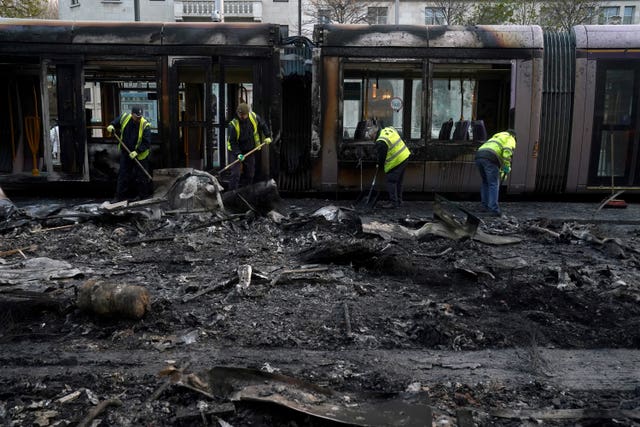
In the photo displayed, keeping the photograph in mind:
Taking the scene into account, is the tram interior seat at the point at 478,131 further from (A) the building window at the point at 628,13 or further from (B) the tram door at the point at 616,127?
(A) the building window at the point at 628,13

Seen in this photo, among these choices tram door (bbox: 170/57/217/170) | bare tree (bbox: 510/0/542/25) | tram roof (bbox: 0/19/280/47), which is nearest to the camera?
tram roof (bbox: 0/19/280/47)

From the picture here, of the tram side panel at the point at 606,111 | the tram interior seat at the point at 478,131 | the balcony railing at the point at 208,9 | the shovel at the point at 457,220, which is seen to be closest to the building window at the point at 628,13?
the balcony railing at the point at 208,9

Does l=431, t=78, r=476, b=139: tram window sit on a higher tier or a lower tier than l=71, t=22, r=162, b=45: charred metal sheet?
lower

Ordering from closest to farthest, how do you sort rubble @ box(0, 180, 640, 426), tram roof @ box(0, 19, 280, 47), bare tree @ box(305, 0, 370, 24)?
rubble @ box(0, 180, 640, 426)
tram roof @ box(0, 19, 280, 47)
bare tree @ box(305, 0, 370, 24)

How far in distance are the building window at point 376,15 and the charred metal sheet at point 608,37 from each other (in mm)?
22027

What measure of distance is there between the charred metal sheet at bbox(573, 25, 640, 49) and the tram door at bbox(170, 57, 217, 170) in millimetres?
6585

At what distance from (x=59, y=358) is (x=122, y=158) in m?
6.90

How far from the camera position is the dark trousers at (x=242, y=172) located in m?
11.0

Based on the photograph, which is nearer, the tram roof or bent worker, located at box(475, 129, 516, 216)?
bent worker, located at box(475, 129, 516, 216)

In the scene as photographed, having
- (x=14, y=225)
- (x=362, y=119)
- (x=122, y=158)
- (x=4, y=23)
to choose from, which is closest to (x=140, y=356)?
(x=14, y=225)

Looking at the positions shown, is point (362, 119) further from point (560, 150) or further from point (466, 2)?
point (466, 2)

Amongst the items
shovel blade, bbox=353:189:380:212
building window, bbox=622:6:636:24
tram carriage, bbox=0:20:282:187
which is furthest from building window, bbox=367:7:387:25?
shovel blade, bbox=353:189:380:212

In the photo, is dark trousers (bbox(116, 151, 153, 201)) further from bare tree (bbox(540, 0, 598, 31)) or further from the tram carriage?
A: bare tree (bbox(540, 0, 598, 31))

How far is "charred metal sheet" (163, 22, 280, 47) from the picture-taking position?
37.1 feet
